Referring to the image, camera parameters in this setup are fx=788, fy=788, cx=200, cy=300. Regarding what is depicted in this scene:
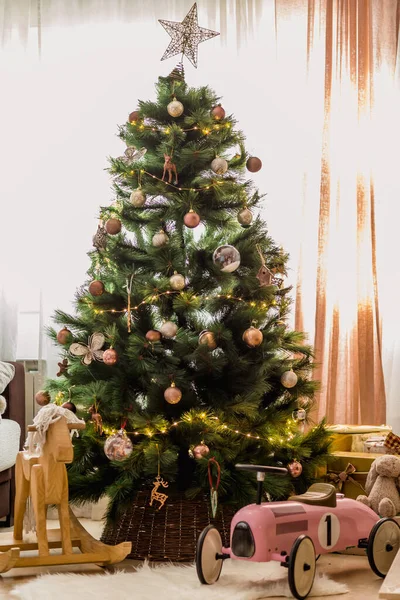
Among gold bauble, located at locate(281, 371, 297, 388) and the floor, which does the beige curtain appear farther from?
the floor

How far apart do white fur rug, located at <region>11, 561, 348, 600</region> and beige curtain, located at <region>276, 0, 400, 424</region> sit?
1458 millimetres

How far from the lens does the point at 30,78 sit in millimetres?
A: 3986

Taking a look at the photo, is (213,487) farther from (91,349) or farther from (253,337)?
(91,349)

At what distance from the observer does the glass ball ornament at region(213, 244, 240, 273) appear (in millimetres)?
2684

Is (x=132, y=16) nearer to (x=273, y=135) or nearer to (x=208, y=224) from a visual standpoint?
(x=273, y=135)

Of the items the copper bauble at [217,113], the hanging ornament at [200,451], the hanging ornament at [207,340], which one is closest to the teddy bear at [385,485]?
the hanging ornament at [200,451]

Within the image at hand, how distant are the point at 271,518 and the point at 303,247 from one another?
1830 mm

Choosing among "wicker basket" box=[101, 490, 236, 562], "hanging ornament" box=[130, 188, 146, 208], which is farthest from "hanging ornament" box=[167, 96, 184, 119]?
"wicker basket" box=[101, 490, 236, 562]

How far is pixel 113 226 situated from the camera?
2740 millimetres

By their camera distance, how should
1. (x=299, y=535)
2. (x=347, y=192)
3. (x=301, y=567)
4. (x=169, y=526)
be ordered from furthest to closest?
1. (x=347, y=192)
2. (x=169, y=526)
3. (x=299, y=535)
4. (x=301, y=567)

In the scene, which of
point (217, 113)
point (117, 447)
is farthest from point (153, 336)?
point (217, 113)

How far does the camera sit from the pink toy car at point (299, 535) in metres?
2.20

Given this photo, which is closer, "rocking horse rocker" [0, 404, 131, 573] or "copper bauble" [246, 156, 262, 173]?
"rocking horse rocker" [0, 404, 131, 573]

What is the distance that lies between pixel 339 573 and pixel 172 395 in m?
0.77
